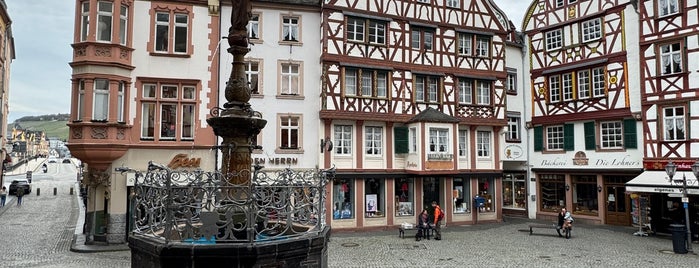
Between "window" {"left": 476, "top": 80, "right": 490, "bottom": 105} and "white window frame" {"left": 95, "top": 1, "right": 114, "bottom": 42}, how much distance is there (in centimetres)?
1759

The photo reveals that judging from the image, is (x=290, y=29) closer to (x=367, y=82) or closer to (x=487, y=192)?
(x=367, y=82)

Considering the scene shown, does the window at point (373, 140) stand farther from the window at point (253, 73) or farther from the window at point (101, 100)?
the window at point (101, 100)

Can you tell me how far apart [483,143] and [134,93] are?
56.7ft

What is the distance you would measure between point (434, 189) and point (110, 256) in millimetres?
15081

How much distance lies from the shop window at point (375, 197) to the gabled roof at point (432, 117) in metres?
3.50

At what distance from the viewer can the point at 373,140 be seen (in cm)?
2342

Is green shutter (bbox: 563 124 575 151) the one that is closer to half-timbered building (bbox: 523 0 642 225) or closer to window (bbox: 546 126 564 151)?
half-timbered building (bbox: 523 0 642 225)

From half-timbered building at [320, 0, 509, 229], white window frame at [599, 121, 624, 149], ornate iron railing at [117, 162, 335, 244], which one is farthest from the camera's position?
white window frame at [599, 121, 624, 149]

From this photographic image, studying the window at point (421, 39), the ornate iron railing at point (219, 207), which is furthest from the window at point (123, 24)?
the ornate iron railing at point (219, 207)

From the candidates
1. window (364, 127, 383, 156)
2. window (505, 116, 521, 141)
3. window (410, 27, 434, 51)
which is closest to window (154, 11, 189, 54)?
window (364, 127, 383, 156)

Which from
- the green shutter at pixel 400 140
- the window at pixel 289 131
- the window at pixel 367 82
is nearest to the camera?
the window at pixel 289 131

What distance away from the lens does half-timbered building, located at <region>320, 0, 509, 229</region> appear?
22531mm

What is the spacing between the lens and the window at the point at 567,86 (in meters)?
25.9

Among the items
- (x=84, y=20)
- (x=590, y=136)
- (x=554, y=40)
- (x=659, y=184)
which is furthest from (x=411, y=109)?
(x=84, y=20)
